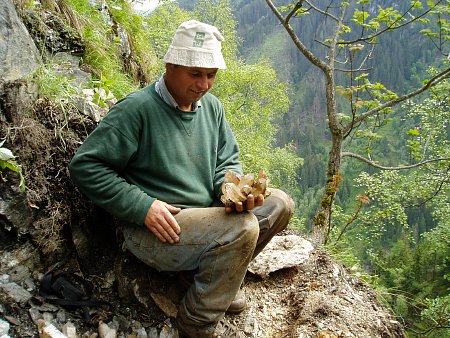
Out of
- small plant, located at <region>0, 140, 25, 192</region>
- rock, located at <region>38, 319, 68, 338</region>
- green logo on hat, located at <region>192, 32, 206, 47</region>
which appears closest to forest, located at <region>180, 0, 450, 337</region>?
rock, located at <region>38, 319, 68, 338</region>

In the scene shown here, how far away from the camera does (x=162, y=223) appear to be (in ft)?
8.86

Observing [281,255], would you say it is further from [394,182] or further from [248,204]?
[394,182]

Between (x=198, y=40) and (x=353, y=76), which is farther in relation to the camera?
(x=353, y=76)

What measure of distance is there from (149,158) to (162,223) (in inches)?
20.2

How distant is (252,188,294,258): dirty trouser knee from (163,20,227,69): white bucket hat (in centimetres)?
114

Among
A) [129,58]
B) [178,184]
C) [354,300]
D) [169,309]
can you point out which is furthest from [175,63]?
[129,58]

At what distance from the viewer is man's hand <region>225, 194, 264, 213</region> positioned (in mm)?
2634

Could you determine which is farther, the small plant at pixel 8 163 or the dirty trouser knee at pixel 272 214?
the dirty trouser knee at pixel 272 214

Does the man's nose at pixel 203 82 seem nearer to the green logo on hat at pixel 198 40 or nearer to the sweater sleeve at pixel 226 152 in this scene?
the green logo on hat at pixel 198 40

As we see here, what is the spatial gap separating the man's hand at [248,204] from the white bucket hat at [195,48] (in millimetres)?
959

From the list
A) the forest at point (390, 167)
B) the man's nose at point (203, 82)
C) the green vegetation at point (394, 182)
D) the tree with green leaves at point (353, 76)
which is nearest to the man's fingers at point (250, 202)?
the man's nose at point (203, 82)

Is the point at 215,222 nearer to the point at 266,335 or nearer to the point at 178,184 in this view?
the point at 178,184

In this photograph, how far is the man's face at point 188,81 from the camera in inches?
111

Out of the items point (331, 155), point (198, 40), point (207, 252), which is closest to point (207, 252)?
point (207, 252)
